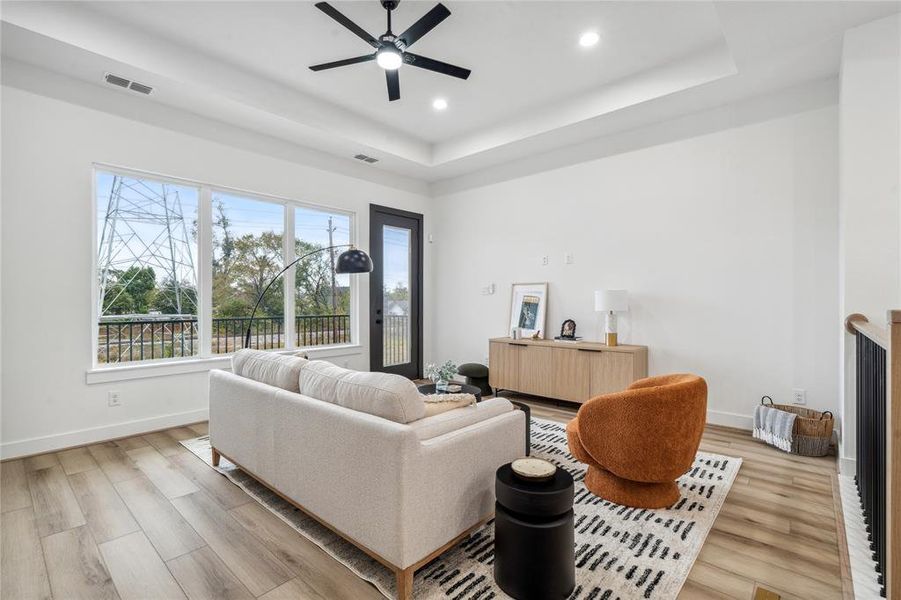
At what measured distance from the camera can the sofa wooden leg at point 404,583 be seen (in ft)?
5.25

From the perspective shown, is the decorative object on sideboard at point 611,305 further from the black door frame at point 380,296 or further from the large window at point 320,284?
the large window at point 320,284

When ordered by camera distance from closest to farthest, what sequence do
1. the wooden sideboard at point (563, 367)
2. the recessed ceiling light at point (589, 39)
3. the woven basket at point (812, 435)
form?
the woven basket at point (812, 435), the recessed ceiling light at point (589, 39), the wooden sideboard at point (563, 367)

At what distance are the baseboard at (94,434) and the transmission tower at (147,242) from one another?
95cm

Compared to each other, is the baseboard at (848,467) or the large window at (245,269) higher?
the large window at (245,269)

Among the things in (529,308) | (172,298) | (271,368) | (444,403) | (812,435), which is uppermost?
(172,298)

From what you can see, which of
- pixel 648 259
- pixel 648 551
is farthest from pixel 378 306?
pixel 648 551

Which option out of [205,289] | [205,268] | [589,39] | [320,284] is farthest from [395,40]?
[320,284]

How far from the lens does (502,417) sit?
2.10 m

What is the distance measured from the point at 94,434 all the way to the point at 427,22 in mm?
3972

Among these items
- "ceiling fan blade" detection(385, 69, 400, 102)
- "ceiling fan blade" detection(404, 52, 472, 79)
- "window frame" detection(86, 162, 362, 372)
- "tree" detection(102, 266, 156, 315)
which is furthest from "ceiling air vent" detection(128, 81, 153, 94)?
"ceiling fan blade" detection(404, 52, 472, 79)

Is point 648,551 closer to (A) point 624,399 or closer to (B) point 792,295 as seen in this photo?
(A) point 624,399

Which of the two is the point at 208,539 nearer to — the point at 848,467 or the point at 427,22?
the point at 427,22

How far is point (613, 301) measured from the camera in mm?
4188

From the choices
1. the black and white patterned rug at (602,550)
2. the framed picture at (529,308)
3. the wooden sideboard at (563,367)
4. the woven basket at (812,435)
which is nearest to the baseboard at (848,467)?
the woven basket at (812,435)
